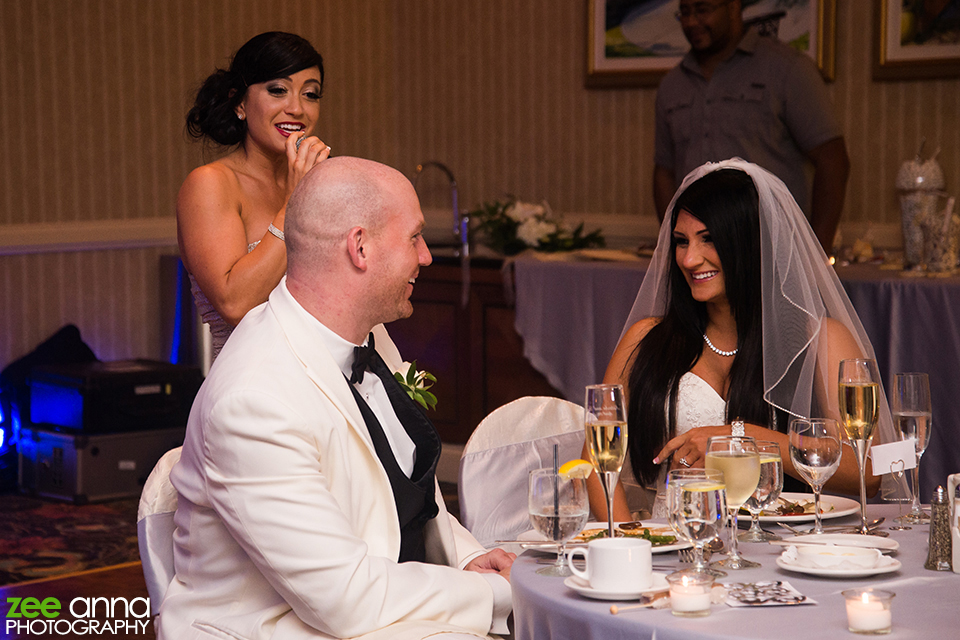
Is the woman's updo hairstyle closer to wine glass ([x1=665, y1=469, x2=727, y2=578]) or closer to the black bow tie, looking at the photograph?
the black bow tie

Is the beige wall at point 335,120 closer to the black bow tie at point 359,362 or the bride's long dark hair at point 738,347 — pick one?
the bride's long dark hair at point 738,347

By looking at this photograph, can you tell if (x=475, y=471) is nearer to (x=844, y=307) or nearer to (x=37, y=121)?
(x=844, y=307)

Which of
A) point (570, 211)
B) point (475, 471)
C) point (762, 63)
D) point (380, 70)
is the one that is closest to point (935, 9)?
point (762, 63)

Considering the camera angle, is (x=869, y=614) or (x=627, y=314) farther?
(x=627, y=314)

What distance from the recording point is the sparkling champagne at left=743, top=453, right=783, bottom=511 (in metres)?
1.74

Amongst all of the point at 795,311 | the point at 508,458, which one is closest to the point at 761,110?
the point at 795,311

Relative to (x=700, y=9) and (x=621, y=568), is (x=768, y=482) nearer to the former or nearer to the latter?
(x=621, y=568)

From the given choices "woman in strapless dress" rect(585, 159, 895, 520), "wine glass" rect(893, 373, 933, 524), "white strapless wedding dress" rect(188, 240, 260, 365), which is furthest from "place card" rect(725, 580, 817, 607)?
"white strapless wedding dress" rect(188, 240, 260, 365)

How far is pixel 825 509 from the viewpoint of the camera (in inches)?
77.9

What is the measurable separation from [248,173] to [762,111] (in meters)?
2.60

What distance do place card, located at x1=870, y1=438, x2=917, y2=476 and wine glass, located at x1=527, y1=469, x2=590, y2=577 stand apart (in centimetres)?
53

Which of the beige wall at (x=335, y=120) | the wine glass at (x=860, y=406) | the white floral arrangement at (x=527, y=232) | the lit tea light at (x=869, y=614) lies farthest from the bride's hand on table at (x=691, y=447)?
the beige wall at (x=335, y=120)

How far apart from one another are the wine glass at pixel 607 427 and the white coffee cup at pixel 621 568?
0.21 metres

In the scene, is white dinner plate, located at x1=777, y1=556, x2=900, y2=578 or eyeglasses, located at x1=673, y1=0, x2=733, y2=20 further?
eyeglasses, located at x1=673, y1=0, x2=733, y2=20
